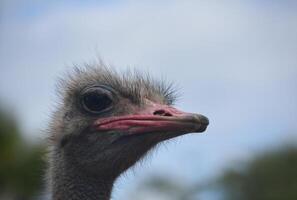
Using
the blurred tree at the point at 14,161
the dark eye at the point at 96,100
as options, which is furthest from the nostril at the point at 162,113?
the blurred tree at the point at 14,161

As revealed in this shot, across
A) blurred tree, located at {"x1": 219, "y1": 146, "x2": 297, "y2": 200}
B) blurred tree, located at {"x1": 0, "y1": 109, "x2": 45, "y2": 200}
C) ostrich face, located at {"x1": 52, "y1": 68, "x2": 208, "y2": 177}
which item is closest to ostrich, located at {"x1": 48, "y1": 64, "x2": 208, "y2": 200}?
ostrich face, located at {"x1": 52, "y1": 68, "x2": 208, "y2": 177}

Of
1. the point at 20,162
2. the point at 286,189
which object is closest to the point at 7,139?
the point at 20,162

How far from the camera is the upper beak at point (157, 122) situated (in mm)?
5656

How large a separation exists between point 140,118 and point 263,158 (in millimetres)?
32813

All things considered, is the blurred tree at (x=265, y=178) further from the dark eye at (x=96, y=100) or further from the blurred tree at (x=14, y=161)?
the dark eye at (x=96, y=100)

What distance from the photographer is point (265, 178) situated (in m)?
36.8

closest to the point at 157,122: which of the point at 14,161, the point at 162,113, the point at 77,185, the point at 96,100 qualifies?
the point at 162,113

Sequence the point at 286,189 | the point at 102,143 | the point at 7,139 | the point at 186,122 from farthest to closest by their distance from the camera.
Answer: the point at 286,189 → the point at 7,139 → the point at 102,143 → the point at 186,122

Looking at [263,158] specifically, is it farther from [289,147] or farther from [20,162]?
[20,162]

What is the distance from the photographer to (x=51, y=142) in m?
6.42

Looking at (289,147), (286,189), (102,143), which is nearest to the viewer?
(102,143)

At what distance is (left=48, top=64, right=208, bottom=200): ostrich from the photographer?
19.7 ft

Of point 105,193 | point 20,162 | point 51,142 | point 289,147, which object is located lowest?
point 105,193

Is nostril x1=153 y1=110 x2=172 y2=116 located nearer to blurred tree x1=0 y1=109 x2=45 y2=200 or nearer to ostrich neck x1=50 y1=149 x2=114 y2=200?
ostrich neck x1=50 y1=149 x2=114 y2=200
